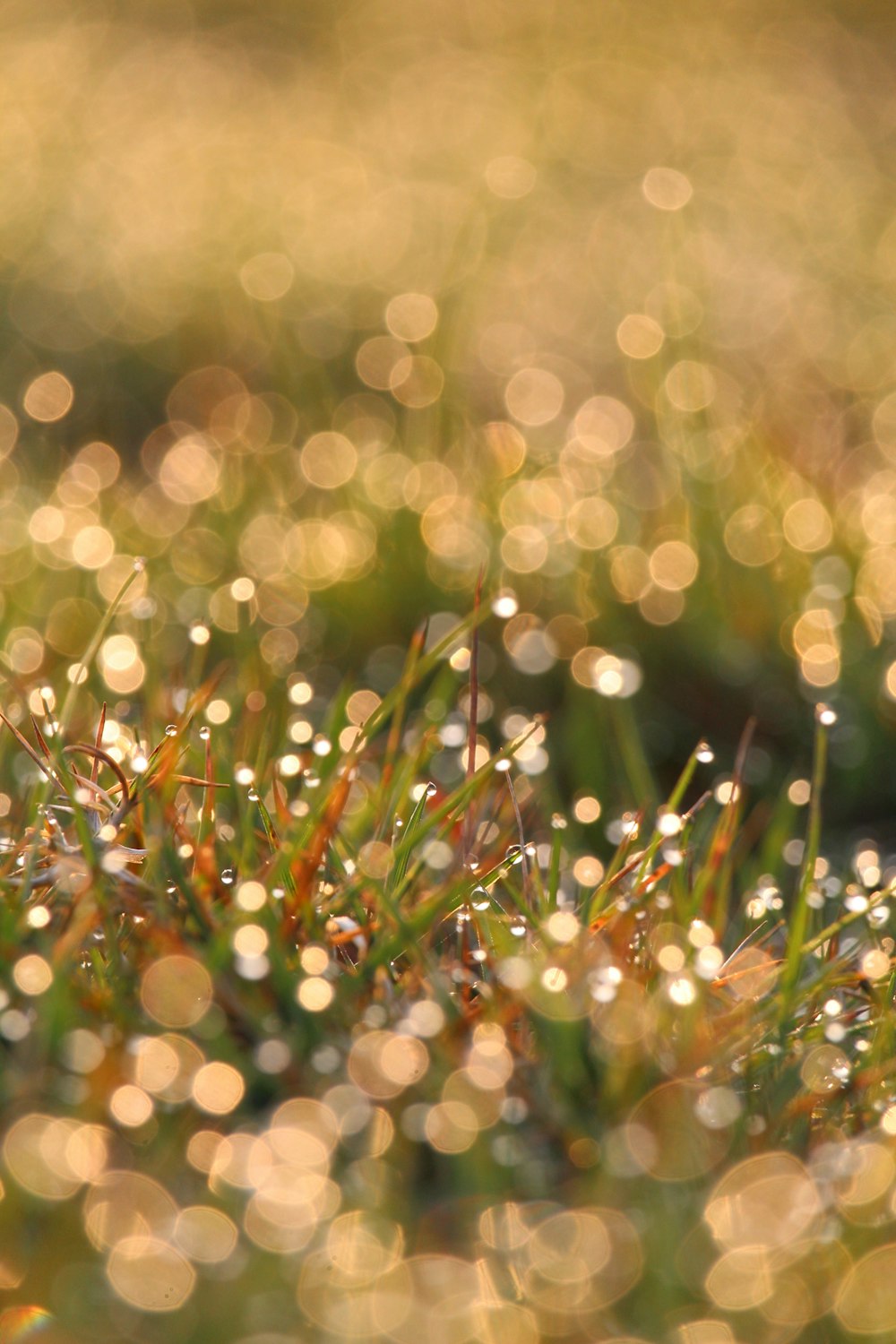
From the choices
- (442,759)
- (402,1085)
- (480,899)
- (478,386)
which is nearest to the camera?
(402,1085)

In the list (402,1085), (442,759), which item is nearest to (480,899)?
(402,1085)

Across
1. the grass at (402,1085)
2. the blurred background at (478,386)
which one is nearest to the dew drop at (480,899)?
the grass at (402,1085)

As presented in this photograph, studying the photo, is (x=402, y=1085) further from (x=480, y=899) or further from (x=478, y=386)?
(x=478, y=386)

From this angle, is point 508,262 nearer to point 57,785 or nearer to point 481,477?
point 481,477

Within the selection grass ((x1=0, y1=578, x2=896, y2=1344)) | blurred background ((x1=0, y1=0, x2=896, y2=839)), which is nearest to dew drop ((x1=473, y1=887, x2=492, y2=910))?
grass ((x1=0, y1=578, x2=896, y2=1344))

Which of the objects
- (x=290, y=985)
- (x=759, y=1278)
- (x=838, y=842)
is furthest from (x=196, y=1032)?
(x=838, y=842)

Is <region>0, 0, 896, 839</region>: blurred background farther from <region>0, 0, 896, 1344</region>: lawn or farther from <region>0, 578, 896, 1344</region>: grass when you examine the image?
<region>0, 578, 896, 1344</region>: grass

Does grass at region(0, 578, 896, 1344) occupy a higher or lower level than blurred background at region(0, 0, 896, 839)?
higher
